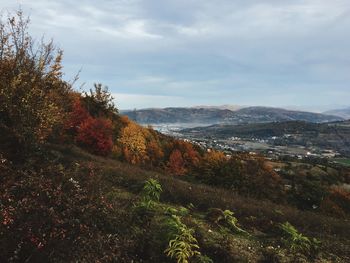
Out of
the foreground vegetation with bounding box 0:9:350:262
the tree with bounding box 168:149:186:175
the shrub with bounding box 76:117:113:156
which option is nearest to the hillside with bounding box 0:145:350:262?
the foreground vegetation with bounding box 0:9:350:262

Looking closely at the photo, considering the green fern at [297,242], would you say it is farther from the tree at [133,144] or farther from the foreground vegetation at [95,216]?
the tree at [133,144]

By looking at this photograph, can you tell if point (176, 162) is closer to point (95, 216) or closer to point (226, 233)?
point (226, 233)

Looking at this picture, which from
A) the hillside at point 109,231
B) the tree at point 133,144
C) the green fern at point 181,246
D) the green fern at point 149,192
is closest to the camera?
the hillside at point 109,231

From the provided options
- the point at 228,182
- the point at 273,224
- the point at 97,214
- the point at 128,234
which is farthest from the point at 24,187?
the point at 228,182

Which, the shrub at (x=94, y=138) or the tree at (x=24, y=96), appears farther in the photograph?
the shrub at (x=94, y=138)

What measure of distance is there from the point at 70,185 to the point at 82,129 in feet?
158

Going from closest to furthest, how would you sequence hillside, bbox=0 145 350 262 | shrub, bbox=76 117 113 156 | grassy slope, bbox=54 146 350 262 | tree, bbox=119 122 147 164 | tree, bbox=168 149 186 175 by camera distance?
hillside, bbox=0 145 350 262
grassy slope, bbox=54 146 350 262
shrub, bbox=76 117 113 156
tree, bbox=119 122 147 164
tree, bbox=168 149 186 175

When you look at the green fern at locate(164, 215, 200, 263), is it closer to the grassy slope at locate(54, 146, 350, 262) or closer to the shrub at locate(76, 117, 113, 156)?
the grassy slope at locate(54, 146, 350, 262)

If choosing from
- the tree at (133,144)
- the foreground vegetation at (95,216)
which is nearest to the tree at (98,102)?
the tree at (133,144)

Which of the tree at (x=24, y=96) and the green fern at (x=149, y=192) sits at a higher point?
the tree at (x=24, y=96)

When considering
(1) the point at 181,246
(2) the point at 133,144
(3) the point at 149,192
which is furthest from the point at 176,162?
(1) the point at 181,246

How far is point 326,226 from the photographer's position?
20.0m

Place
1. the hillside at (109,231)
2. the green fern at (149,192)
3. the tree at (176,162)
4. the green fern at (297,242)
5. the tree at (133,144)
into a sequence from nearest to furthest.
→ the hillside at (109,231)
the green fern at (297,242)
the green fern at (149,192)
the tree at (133,144)
the tree at (176,162)

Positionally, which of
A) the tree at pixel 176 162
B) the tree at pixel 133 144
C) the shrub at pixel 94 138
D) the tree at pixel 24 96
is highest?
the tree at pixel 24 96
